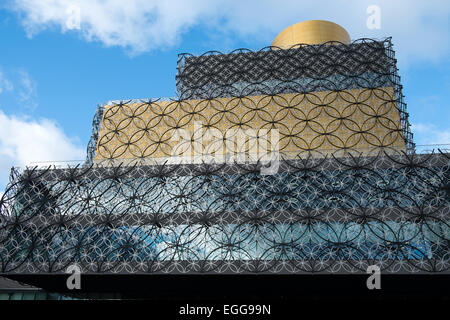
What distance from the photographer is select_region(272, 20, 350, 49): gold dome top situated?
4328 cm

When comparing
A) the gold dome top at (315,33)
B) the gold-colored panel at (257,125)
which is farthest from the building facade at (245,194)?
the gold dome top at (315,33)

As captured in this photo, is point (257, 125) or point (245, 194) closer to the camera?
point (245, 194)

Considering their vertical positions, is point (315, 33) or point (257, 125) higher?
point (315, 33)

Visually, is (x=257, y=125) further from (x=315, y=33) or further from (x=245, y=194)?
(x=315, y=33)

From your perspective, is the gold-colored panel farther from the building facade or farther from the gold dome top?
the gold dome top

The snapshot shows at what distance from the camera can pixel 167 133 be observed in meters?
27.7

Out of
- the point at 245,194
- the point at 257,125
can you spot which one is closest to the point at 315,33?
the point at 257,125

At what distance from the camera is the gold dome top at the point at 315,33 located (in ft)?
142

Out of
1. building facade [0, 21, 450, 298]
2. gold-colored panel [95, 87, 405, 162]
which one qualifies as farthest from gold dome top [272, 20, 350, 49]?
gold-colored panel [95, 87, 405, 162]

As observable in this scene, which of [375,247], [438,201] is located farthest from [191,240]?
[438,201]

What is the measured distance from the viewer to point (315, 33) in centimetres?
4353

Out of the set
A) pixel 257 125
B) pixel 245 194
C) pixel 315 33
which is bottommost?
pixel 245 194
